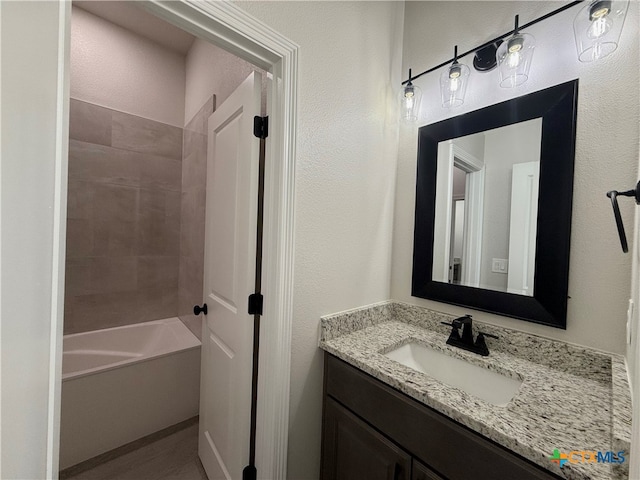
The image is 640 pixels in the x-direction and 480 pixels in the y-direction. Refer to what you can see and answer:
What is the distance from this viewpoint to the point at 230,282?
50.4 inches

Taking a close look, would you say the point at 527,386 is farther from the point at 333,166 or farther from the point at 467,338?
the point at 333,166

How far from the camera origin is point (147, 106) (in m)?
2.39

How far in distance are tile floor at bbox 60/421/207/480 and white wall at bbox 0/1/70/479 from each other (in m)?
1.50

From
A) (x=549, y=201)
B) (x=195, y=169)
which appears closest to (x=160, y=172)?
(x=195, y=169)

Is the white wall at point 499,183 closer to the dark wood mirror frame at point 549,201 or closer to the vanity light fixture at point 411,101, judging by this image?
the dark wood mirror frame at point 549,201

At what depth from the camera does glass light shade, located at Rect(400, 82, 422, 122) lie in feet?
4.61

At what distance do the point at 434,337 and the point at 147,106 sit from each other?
2878mm

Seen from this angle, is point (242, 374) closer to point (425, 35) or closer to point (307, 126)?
point (307, 126)

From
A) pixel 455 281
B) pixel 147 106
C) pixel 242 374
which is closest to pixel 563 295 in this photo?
pixel 455 281

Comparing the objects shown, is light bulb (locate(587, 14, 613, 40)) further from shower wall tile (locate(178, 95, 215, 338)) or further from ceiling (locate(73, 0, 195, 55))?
ceiling (locate(73, 0, 195, 55))

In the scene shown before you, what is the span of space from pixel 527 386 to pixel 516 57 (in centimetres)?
122

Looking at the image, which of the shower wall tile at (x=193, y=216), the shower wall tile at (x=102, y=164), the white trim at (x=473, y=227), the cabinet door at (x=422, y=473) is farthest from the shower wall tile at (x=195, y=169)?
the cabinet door at (x=422, y=473)

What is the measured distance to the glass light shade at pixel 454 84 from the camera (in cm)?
125

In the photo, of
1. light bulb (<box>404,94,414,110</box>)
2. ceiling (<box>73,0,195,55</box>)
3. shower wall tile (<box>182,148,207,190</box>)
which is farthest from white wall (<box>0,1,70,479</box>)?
ceiling (<box>73,0,195,55</box>)
